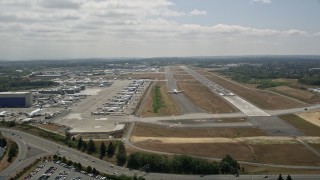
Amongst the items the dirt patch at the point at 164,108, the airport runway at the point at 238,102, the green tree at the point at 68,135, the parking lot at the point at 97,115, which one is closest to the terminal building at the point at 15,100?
the parking lot at the point at 97,115

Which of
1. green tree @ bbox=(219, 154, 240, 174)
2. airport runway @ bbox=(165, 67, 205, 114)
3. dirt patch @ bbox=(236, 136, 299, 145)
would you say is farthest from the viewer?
airport runway @ bbox=(165, 67, 205, 114)

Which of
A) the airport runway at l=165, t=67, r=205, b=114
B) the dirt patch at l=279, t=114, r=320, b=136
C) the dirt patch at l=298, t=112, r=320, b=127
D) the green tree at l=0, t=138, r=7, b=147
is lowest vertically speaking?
the dirt patch at l=279, t=114, r=320, b=136

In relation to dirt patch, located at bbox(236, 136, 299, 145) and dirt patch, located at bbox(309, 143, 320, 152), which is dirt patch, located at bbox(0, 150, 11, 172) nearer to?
dirt patch, located at bbox(236, 136, 299, 145)

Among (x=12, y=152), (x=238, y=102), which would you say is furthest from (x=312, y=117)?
(x=12, y=152)

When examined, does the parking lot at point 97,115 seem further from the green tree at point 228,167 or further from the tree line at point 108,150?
the green tree at point 228,167

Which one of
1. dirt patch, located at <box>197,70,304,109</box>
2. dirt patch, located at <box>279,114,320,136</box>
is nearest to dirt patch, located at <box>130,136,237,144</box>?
dirt patch, located at <box>279,114,320,136</box>
